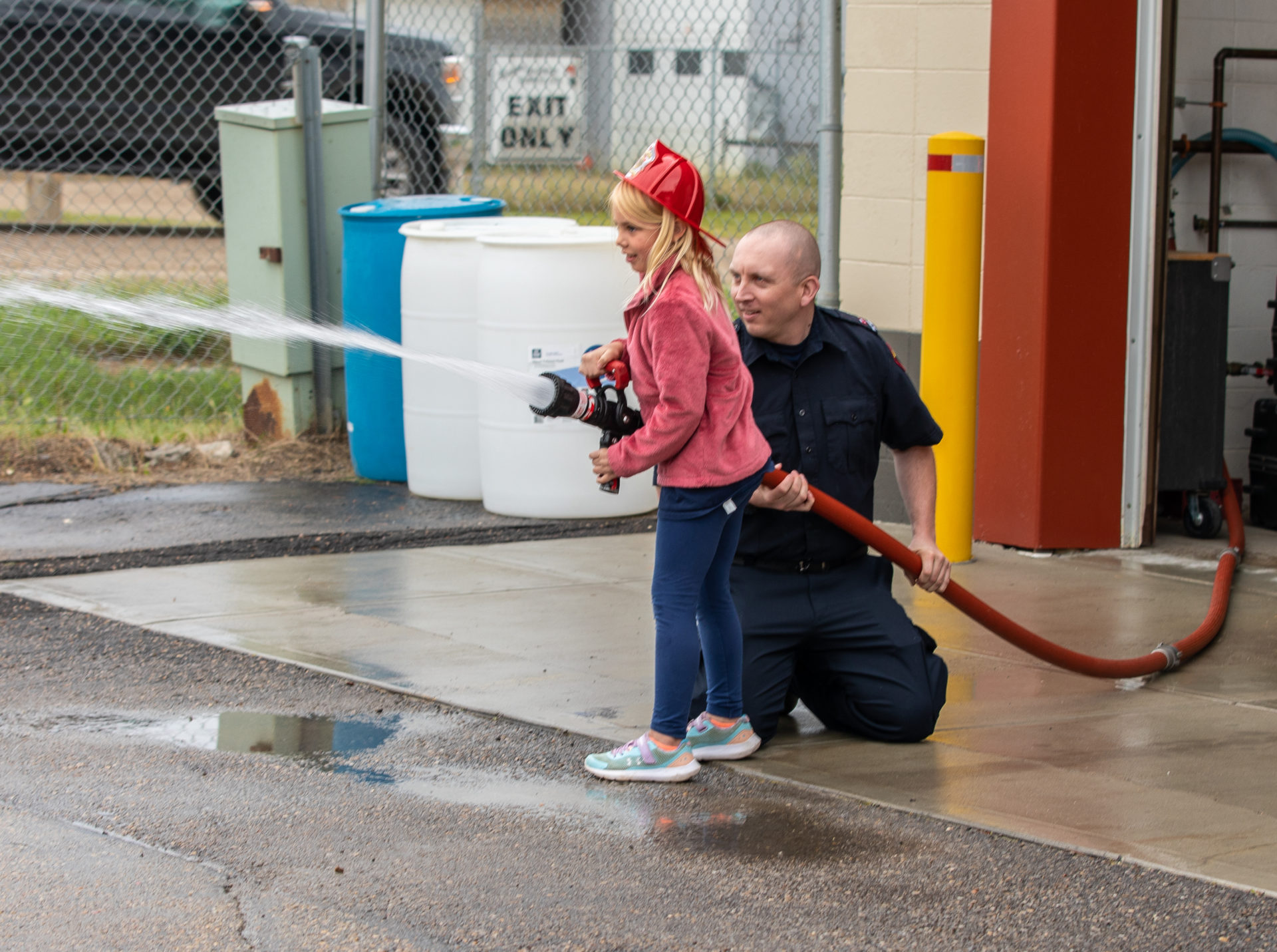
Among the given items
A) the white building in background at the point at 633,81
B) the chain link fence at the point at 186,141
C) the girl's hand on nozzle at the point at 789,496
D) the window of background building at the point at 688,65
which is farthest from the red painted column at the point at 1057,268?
the window of background building at the point at 688,65

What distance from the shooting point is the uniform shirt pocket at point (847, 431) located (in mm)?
4352

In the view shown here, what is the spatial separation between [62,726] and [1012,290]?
396 cm

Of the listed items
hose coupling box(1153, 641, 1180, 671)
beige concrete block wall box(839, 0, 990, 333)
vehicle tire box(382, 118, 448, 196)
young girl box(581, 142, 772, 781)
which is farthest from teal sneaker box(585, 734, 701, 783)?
vehicle tire box(382, 118, 448, 196)

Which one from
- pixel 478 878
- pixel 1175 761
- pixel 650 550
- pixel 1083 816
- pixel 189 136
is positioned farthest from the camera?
pixel 189 136

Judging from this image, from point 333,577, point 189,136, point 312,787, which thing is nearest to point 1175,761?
point 312,787

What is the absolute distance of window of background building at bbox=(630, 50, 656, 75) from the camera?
16.1 m

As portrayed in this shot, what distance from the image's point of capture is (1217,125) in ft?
23.4

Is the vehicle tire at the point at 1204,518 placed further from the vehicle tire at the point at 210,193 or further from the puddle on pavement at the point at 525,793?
the vehicle tire at the point at 210,193

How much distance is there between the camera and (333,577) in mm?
6094

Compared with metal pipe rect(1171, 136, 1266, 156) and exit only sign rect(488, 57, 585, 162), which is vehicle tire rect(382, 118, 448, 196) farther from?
metal pipe rect(1171, 136, 1266, 156)

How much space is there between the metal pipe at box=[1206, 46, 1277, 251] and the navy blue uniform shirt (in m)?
3.42

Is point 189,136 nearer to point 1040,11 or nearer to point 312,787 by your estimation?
point 1040,11

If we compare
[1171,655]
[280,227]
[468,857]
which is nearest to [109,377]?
[280,227]

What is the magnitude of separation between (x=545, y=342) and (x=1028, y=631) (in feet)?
9.28
